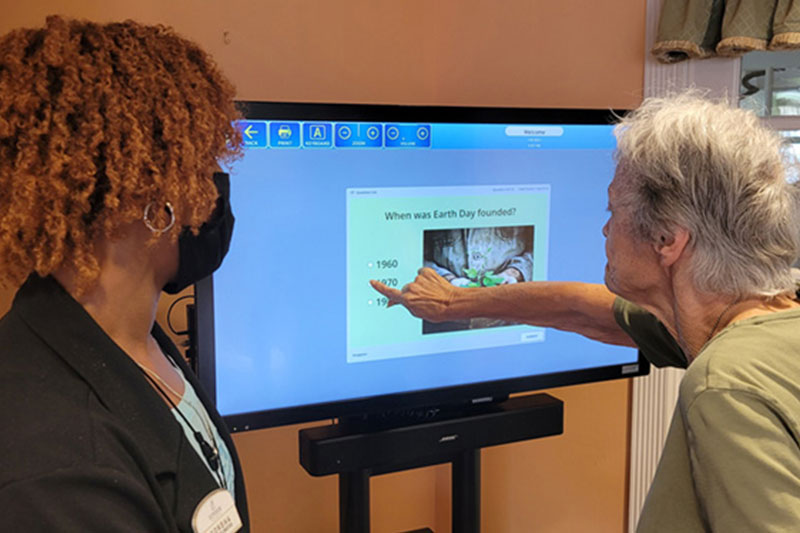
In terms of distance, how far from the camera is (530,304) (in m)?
1.84

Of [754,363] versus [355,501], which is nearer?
[754,363]

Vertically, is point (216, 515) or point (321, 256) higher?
point (321, 256)

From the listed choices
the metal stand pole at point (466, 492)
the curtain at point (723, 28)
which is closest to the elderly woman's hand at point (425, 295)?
the metal stand pole at point (466, 492)

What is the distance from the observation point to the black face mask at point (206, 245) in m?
1.07

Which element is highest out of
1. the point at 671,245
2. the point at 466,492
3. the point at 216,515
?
the point at 671,245

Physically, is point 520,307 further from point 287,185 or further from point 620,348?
point 287,185

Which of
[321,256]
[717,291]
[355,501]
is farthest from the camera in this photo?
[355,501]

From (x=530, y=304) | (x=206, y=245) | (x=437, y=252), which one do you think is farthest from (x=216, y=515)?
(x=530, y=304)

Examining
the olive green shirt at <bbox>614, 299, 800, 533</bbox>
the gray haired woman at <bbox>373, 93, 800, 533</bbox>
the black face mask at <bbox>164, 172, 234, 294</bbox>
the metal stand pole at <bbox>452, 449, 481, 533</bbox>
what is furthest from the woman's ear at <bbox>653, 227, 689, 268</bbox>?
the metal stand pole at <bbox>452, 449, 481, 533</bbox>

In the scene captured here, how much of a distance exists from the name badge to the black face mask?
30 centimetres

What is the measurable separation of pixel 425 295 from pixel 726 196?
767 millimetres

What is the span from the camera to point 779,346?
1051 millimetres

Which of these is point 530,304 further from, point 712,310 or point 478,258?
point 712,310

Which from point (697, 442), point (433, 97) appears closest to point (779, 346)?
point (697, 442)
